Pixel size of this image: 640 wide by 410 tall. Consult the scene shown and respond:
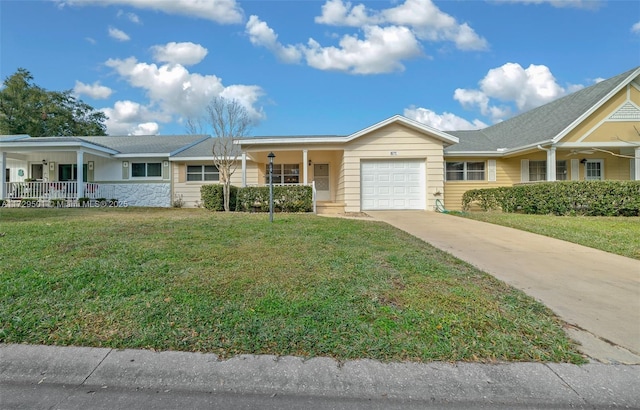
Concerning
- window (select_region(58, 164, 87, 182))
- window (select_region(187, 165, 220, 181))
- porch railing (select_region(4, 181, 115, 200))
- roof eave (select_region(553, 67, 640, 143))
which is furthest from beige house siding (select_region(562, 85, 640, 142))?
window (select_region(58, 164, 87, 182))

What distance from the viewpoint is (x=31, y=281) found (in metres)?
3.89

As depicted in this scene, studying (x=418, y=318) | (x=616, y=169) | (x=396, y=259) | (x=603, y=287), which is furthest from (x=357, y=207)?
(x=616, y=169)

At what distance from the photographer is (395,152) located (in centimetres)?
1429

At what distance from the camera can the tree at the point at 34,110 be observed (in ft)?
103

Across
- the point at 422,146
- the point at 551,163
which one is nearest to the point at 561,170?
the point at 551,163

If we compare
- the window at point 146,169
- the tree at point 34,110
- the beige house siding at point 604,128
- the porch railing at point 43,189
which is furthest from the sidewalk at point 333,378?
the tree at point 34,110

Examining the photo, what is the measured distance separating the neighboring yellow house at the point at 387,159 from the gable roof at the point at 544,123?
0.07 m

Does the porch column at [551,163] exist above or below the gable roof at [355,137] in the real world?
below

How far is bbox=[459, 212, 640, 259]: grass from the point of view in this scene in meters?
6.64

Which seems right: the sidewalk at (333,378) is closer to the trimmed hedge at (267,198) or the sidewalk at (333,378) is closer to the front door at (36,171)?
the trimmed hedge at (267,198)

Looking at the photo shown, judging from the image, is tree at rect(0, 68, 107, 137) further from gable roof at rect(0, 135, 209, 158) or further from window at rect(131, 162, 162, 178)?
window at rect(131, 162, 162, 178)

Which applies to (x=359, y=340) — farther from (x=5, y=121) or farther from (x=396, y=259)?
(x=5, y=121)

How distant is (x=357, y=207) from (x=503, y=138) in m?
9.59

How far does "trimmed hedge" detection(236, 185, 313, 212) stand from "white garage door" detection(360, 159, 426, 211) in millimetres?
2583
